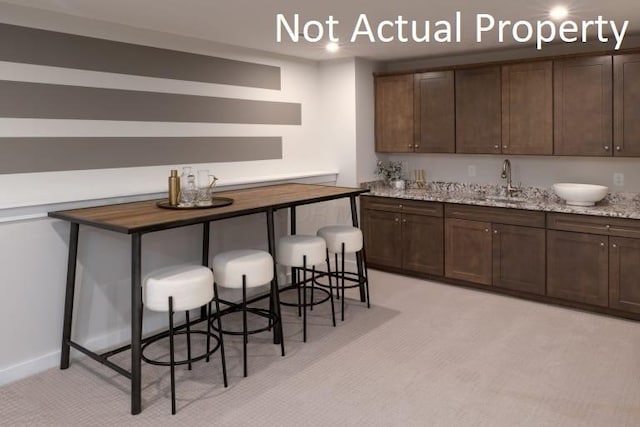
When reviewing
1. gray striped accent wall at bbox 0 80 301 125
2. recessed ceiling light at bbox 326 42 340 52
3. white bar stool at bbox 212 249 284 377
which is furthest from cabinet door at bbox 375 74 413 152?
white bar stool at bbox 212 249 284 377

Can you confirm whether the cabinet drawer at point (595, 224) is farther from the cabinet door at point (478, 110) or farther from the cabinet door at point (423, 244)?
the cabinet door at point (423, 244)

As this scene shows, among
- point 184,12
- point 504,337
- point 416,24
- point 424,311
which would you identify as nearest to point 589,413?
point 504,337

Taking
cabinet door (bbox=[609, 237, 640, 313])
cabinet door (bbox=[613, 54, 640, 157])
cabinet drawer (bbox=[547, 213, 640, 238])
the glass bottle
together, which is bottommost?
cabinet door (bbox=[609, 237, 640, 313])

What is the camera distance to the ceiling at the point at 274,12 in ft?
10.7

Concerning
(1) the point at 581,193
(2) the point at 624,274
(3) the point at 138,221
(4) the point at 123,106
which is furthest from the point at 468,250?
(4) the point at 123,106

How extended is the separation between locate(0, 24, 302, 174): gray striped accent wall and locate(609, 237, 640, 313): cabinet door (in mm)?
3039

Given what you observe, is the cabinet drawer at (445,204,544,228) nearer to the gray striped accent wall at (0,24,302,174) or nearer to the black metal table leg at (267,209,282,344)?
the gray striped accent wall at (0,24,302,174)

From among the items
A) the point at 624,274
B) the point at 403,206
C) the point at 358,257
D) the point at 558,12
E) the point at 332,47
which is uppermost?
the point at 332,47

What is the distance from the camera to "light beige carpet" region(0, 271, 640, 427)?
9.21ft

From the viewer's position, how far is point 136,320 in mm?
2842

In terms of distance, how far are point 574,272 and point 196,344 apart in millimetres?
2988

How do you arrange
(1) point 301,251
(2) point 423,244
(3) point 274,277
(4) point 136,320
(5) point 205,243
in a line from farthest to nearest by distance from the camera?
(2) point 423,244
(5) point 205,243
(1) point 301,251
(3) point 274,277
(4) point 136,320

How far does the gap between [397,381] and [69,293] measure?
6.90ft

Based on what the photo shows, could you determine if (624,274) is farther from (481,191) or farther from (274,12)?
(274,12)
